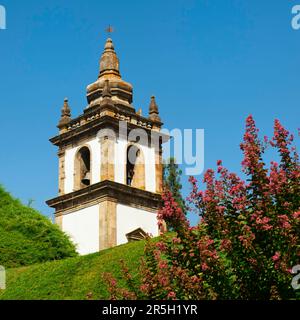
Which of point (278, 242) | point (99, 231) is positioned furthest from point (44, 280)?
point (99, 231)

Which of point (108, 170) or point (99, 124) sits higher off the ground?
point (99, 124)

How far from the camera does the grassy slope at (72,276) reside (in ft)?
64.7

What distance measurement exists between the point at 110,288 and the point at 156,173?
29.7 meters

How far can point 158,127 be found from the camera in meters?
42.2

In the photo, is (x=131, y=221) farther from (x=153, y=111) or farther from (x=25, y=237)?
(x=25, y=237)

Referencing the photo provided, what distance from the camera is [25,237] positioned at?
Answer: 28875mm

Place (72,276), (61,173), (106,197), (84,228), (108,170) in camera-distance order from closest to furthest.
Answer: (72,276) → (106,197) → (108,170) → (84,228) → (61,173)

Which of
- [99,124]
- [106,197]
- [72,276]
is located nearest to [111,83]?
[99,124]

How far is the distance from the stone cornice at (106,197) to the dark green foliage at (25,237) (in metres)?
7.24

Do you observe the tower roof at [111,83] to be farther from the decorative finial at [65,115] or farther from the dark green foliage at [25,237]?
the dark green foliage at [25,237]

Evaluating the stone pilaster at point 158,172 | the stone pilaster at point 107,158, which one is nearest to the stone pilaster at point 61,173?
the stone pilaster at point 107,158

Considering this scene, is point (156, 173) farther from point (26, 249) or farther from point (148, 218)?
point (26, 249)

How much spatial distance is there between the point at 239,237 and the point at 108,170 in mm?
28445
